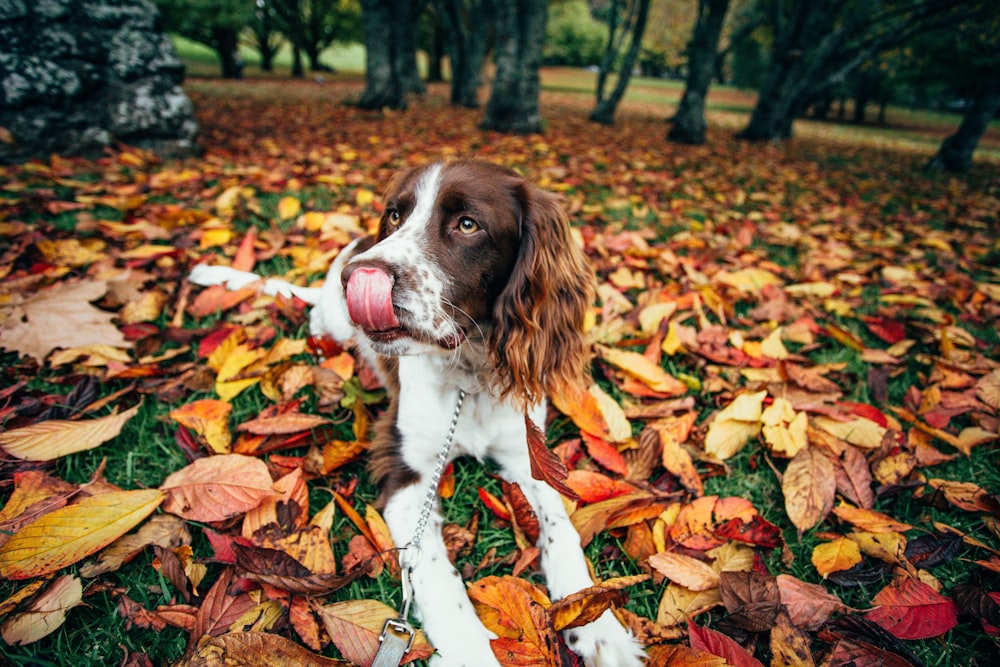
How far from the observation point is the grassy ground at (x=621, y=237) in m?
1.50

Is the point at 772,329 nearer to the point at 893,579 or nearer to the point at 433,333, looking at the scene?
the point at 893,579

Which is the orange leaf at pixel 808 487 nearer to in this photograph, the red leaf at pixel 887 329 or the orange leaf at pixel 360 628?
the orange leaf at pixel 360 628

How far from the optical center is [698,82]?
984cm

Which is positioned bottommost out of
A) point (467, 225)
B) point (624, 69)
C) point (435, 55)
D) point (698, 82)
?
point (467, 225)

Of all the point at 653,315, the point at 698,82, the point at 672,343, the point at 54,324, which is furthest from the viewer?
the point at 698,82

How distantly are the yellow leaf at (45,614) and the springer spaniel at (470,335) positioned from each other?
2.85 ft

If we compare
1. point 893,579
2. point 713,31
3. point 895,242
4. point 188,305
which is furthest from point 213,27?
point 893,579

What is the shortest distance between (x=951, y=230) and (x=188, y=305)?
7.50 m

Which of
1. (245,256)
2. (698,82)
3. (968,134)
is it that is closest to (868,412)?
(245,256)

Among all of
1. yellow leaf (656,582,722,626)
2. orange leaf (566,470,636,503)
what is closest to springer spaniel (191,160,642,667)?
→ orange leaf (566,470,636,503)

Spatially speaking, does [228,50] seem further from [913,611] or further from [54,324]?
[913,611]

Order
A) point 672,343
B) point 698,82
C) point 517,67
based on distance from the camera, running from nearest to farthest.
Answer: point 672,343 < point 517,67 < point 698,82

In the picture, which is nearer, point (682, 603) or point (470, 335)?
point (682, 603)

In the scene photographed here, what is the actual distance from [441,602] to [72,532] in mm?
1095
